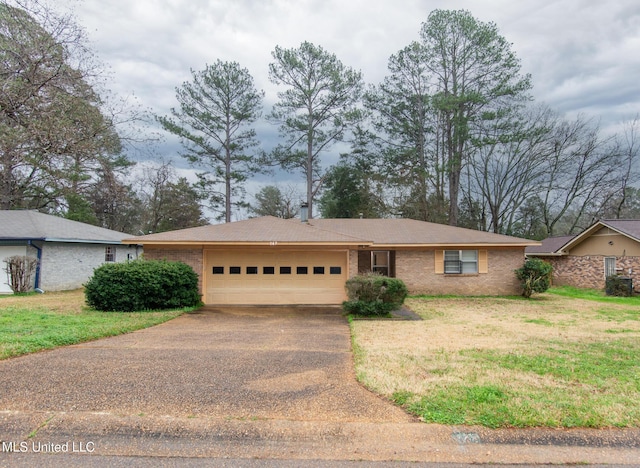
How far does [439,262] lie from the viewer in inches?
630

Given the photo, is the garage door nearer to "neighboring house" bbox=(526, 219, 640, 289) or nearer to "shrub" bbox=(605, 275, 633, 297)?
"shrub" bbox=(605, 275, 633, 297)

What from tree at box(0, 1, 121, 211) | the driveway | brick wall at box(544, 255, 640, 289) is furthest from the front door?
tree at box(0, 1, 121, 211)

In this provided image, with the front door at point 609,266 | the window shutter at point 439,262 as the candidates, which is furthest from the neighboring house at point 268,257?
the front door at point 609,266

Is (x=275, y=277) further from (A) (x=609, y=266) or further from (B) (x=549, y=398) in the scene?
(A) (x=609, y=266)

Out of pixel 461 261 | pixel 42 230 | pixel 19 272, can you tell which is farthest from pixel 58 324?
pixel 461 261

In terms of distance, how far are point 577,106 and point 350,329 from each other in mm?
28508

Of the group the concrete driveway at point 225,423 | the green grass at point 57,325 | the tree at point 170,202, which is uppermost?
the tree at point 170,202

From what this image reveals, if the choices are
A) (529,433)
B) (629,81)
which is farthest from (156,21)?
(629,81)

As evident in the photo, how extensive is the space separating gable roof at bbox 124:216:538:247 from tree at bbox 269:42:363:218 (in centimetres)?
906

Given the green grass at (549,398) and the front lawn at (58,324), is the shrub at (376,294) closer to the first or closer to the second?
the green grass at (549,398)

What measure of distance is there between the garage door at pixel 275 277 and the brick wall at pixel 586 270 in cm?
1368

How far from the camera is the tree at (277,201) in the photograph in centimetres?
3365

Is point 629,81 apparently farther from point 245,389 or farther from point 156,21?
point 245,389

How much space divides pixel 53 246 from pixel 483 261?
19.0m
